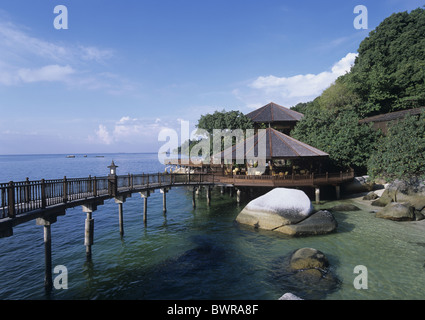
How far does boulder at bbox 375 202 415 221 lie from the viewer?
741 inches

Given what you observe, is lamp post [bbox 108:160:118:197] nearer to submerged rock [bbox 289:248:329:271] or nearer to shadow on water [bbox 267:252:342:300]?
shadow on water [bbox 267:252:342:300]

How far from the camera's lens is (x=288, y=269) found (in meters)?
11.7

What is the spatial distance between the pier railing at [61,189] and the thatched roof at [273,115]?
25530mm

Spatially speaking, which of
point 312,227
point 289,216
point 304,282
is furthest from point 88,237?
point 312,227

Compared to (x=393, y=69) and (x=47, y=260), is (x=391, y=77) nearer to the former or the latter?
(x=393, y=69)

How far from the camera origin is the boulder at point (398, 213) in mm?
18828

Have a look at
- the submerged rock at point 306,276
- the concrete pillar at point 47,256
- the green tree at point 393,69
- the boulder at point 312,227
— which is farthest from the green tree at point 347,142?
the concrete pillar at point 47,256

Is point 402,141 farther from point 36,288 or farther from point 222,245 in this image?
point 36,288

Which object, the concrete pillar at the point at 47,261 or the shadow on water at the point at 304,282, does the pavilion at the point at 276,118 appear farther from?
the concrete pillar at the point at 47,261

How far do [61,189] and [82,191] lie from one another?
163cm

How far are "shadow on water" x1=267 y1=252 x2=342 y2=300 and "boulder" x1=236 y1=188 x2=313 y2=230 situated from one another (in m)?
5.41

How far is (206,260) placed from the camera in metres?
13.3
